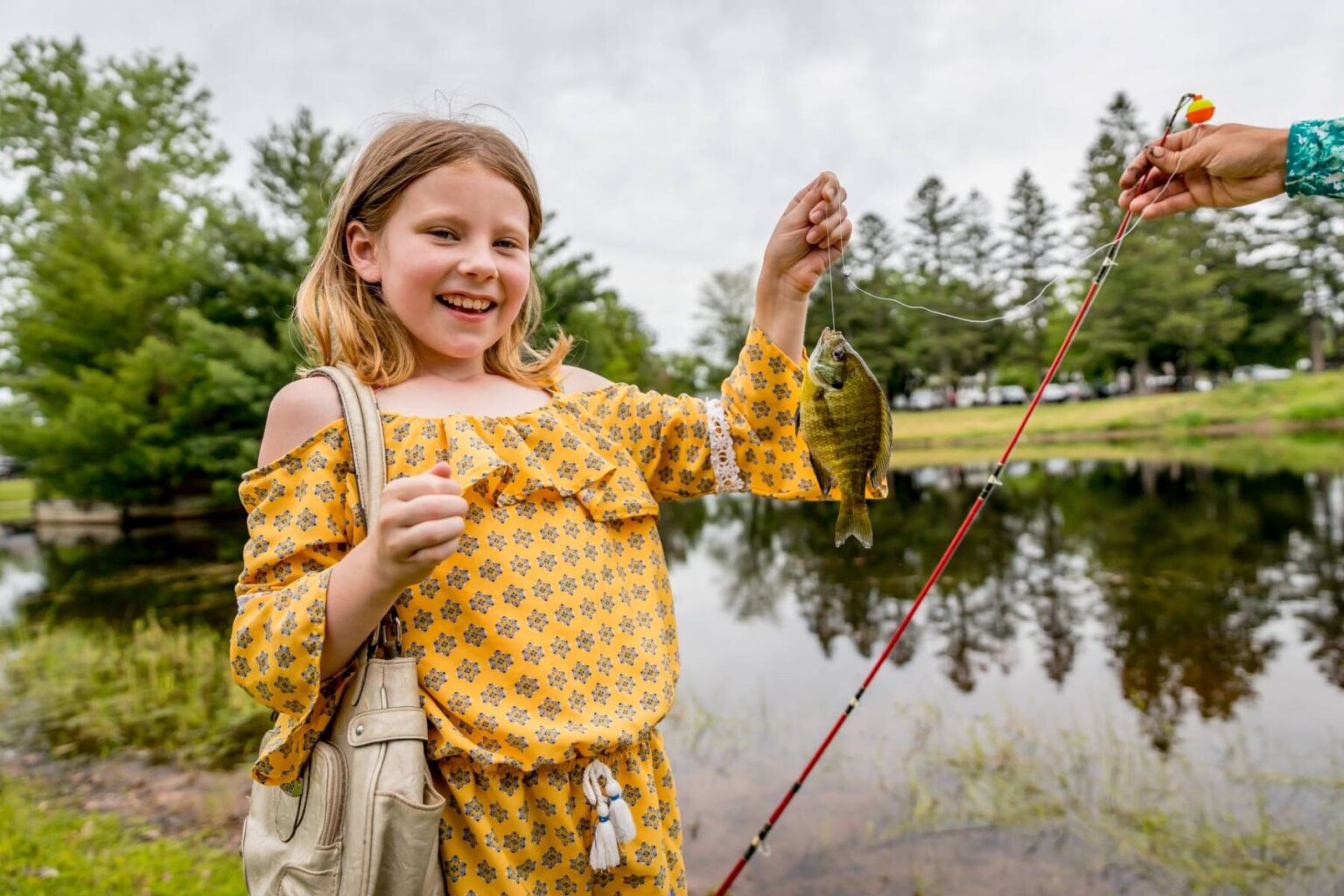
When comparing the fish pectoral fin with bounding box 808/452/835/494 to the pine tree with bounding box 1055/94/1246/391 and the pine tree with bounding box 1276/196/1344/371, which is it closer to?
the pine tree with bounding box 1055/94/1246/391

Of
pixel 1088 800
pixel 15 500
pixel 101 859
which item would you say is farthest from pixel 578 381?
pixel 15 500

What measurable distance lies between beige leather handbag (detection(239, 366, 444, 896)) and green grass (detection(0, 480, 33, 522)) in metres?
37.1

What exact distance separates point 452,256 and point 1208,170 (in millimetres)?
1931

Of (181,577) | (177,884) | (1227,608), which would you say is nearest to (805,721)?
(177,884)

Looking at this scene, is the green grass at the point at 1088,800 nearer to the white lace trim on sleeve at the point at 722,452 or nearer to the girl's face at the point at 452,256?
the white lace trim on sleeve at the point at 722,452

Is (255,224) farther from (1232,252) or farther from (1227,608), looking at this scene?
(1232,252)

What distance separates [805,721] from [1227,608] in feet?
17.5

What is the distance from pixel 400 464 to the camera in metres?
1.63

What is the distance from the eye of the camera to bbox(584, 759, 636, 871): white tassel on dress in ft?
5.05

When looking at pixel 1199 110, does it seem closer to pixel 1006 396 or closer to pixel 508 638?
pixel 508 638

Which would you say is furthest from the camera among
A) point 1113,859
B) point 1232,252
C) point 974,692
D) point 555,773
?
point 1232,252

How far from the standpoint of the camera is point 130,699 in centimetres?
738

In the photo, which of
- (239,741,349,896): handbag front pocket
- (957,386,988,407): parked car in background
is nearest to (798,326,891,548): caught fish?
(239,741,349,896): handbag front pocket

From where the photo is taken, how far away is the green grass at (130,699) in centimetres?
651
